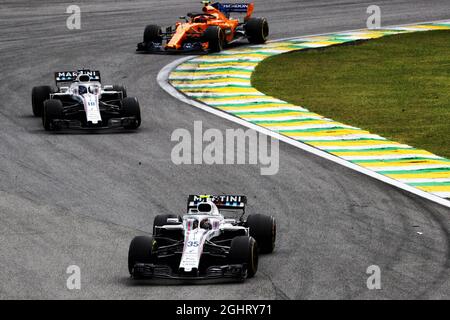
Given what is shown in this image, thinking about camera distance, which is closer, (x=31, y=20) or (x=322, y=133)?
(x=322, y=133)

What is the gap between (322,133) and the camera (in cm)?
2578

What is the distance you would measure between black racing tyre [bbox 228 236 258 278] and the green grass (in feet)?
28.9

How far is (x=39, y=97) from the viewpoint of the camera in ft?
90.8

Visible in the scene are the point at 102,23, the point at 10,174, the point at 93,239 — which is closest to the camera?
the point at 93,239

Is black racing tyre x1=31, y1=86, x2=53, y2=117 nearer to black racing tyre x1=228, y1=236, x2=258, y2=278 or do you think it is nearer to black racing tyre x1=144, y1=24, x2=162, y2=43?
black racing tyre x1=144, y1=24, x2=162, y2=43

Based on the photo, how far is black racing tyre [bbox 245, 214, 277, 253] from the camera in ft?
56.0

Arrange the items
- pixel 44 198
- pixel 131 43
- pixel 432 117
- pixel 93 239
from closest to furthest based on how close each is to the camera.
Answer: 1. pixel 93 239
2. pixel 44 198
3. pixel 432 117
4. pixel 131 43

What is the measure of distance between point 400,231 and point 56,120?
400 inches

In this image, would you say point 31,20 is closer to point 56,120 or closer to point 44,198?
point 56,120

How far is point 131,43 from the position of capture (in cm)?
3847

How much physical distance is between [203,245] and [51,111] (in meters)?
10.5

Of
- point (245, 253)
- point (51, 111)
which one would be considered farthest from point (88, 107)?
point (245, 253)

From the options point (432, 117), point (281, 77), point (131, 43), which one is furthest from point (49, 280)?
point (131, 43)
